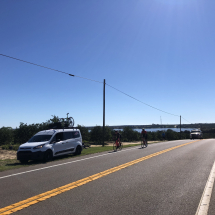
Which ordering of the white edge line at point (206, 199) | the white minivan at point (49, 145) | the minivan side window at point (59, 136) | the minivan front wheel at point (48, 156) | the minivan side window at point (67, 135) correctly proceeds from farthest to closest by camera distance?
the minivan side window at point (67, 135), the minivan side window at point (59, 136), the minivan front wheel at point (48, 156), the white minivan at point (49, 145), the white edge line at point (206, 199)

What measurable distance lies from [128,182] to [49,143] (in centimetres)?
726

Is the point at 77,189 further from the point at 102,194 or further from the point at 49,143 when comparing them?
the point at 49,143

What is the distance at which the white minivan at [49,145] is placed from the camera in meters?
12.1

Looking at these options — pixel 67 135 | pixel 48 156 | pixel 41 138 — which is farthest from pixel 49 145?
pixel 67 135

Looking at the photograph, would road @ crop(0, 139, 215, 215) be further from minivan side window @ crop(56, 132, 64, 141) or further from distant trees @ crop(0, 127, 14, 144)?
distant trees @ crop(0, 127, 14, 144)

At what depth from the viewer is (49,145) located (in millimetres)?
12930

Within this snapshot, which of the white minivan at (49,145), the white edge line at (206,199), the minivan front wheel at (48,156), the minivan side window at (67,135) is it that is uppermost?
the minivan side window at (67,135)

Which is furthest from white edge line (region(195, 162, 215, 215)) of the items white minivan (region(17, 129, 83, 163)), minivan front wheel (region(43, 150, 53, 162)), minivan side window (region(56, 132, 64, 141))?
minivan side window (region(56, 132, 64, 141))

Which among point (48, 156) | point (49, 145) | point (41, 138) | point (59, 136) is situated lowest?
point (48, 156)

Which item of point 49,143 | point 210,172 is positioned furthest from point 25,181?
point 210,172

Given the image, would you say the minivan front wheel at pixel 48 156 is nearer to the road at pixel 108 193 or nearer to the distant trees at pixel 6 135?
the road at pixel 108 193

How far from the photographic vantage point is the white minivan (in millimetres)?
12133

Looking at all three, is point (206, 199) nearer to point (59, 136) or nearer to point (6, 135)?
point (59, 136)

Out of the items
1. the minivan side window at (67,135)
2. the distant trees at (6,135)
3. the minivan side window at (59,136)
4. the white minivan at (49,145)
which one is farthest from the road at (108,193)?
the distant trees at (6,135)
